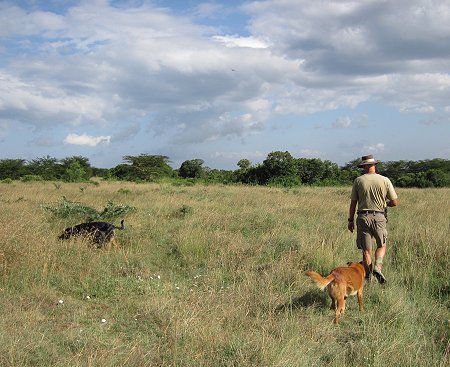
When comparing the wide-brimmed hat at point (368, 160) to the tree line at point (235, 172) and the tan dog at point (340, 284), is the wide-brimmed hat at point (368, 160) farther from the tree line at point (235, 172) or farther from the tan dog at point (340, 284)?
the tree line at point (235, 172)

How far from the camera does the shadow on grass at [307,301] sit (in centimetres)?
507

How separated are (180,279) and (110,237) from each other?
7.14ft

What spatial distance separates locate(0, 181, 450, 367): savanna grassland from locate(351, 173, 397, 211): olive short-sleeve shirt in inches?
43.0

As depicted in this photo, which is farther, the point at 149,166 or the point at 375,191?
the point at 149,166

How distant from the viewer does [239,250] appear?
7.38 meters

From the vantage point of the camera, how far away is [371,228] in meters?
6.22

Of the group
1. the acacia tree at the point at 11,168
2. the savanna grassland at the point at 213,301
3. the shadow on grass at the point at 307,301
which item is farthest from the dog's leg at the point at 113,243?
the acacia tree at the point at 11,168

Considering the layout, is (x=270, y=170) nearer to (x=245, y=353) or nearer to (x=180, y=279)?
(x=180, y=279)

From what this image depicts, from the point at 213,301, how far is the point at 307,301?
122 cm

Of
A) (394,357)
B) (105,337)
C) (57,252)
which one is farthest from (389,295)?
(57,252)

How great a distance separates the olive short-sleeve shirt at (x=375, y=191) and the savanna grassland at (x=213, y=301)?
43.0 inches

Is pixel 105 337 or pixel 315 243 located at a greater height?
pixel 315 243

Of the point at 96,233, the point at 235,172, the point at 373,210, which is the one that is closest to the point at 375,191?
the point at 373,210

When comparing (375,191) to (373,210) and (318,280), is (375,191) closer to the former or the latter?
(373,210)
